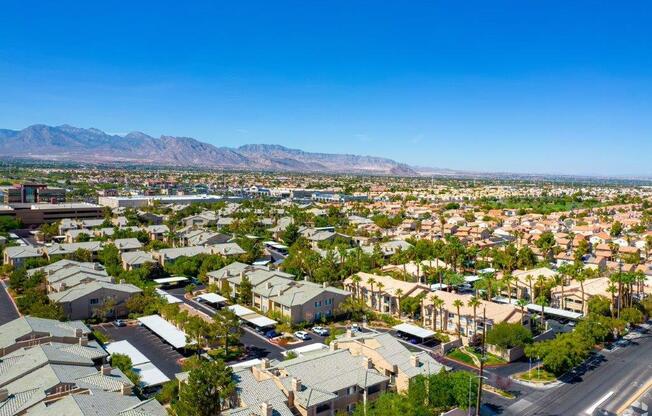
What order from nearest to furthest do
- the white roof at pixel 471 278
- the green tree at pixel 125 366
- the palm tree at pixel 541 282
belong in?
the green tree at pixel 125 366 → the palm tree at pixel 541 282 → the white roof at pixel 471 278

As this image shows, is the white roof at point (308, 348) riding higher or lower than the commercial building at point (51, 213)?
lower

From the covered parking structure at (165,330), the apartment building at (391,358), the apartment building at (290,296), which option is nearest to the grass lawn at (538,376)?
the apartment building at (391,358)

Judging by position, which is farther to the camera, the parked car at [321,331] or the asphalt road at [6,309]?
the asphalt road at [6,309]

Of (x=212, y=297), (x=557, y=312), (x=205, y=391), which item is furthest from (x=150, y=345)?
(x=557, y=312)

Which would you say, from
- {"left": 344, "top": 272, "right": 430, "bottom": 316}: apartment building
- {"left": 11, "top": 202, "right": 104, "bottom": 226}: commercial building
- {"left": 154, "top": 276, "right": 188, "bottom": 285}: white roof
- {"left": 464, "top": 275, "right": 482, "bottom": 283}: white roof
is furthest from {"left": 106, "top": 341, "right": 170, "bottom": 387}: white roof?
{"left": 11, "top": 202, "right": 104, "bottom": 226}: commercial building

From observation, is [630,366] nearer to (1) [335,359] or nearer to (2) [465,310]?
(2) [465,310]

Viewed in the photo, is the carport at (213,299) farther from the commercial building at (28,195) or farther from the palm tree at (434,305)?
the commercial building at (28,195)


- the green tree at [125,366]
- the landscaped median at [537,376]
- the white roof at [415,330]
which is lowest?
the landscaped median at [537,376]
